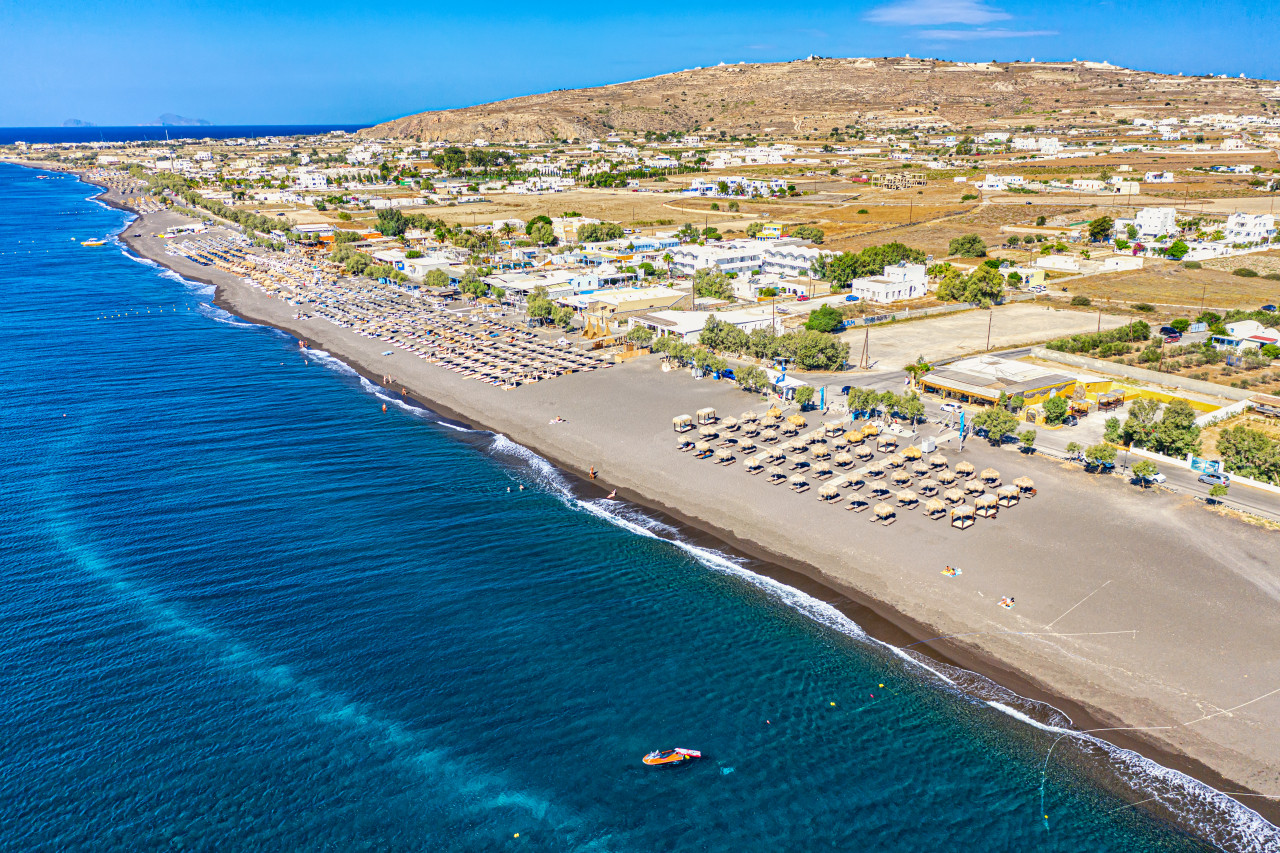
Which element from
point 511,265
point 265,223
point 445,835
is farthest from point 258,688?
point 265,223

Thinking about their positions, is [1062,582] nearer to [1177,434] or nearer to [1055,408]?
[1177,434]

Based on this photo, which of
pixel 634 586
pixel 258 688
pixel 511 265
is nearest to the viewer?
pixel 258 688

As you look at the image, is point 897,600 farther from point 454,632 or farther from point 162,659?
point 162,659

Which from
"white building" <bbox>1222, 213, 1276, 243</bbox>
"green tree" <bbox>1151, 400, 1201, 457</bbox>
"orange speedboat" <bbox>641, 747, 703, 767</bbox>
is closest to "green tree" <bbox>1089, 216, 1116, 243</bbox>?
"white building" <bbox>1222, 213, 1276, 243</bbox>

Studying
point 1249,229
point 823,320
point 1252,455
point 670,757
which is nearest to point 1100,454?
point 1252,455

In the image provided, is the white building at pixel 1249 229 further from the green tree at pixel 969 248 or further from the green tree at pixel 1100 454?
the green tree at pixel 1100 454

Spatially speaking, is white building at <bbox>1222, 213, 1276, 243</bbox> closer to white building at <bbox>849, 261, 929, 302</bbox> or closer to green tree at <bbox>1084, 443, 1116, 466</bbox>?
white building at <bbox>849, 261, 929, 302</bbox>

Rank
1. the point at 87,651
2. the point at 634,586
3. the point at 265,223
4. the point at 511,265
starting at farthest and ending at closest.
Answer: the point at 265,223 → the point at 511,265 → the point at 634,586 → the point at 87,651
